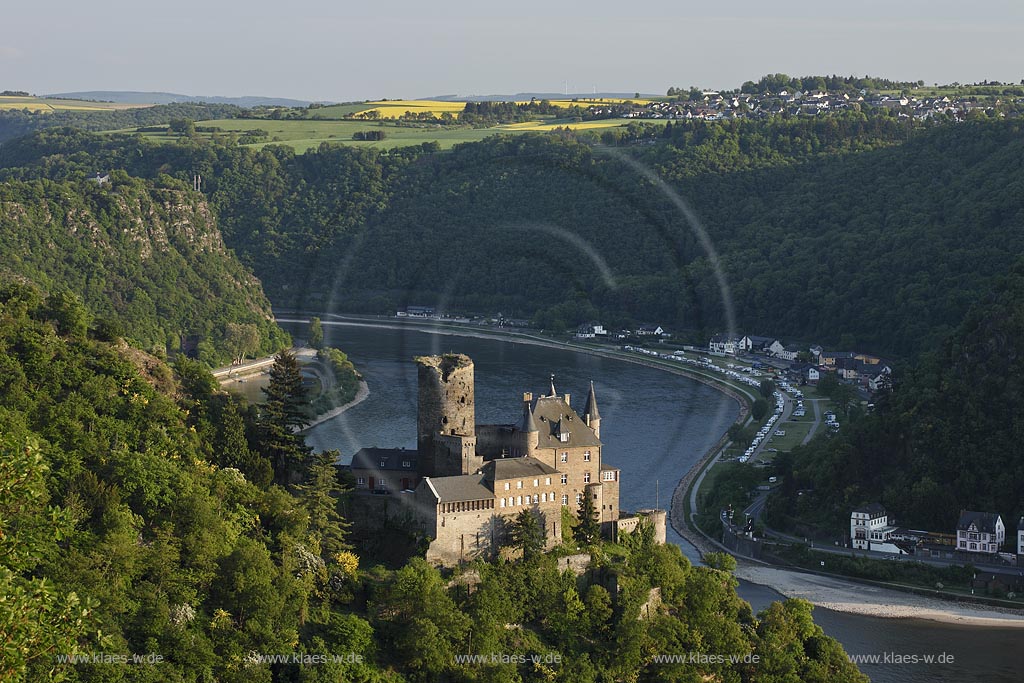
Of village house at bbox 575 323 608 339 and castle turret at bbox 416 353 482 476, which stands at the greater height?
castle turret at bbox 416 353 482 476

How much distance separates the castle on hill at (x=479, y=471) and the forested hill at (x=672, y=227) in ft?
121

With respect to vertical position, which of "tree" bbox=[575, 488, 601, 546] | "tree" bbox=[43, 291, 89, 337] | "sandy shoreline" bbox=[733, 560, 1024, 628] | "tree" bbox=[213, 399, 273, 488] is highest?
"tree" bbox=[43, 291, 89, 337]

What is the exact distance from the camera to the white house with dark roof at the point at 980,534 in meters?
49.2

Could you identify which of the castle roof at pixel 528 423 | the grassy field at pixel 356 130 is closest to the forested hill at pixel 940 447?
the castle roof at pixel 528 423

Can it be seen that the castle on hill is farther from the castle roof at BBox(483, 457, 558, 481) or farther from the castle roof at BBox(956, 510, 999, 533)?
the castle roof at BBox(956, 510, 999, 533)

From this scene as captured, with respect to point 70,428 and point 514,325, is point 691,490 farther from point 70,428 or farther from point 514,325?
point 514,325

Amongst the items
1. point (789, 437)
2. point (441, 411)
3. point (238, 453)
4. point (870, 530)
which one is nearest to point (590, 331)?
point (789, 437)

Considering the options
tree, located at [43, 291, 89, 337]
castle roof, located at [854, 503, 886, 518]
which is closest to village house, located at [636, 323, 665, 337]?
castle roof, located at [854, 503, 886, 518]

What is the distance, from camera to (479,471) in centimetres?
3472

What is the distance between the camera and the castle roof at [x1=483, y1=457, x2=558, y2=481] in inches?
1348

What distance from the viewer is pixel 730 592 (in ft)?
128

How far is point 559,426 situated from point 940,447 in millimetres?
21604

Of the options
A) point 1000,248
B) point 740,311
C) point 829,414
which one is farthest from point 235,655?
point 740,311

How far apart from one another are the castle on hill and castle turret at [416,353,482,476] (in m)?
0.02
